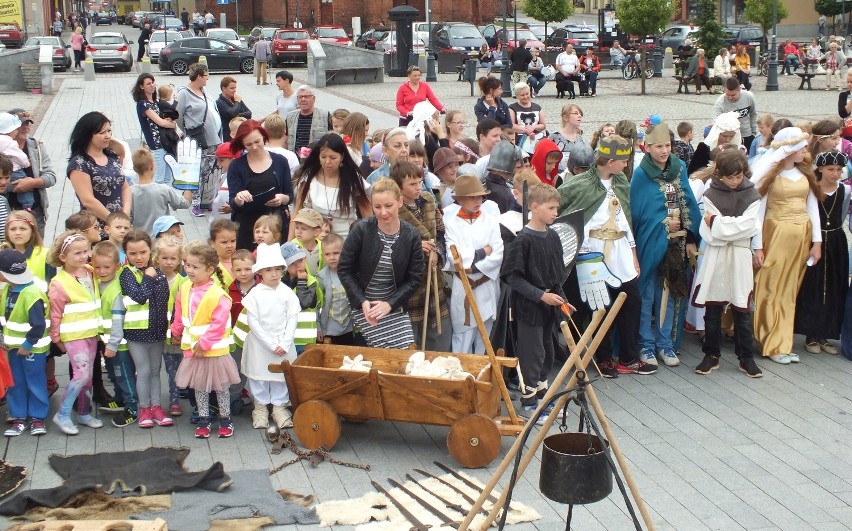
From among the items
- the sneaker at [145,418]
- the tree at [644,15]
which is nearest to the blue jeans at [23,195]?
the sneaker at [145,418]

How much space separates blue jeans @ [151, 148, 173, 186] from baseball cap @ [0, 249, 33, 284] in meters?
6.53

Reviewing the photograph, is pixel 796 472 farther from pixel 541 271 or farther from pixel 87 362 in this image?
pixel 87 362

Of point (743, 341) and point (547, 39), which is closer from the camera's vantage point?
point (743, 341)

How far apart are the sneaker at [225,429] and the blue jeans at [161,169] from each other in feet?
22.7

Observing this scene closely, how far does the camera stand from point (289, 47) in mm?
43500

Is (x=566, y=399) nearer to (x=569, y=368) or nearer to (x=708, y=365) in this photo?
(x=569, y=368)

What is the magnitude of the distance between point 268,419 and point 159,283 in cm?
122

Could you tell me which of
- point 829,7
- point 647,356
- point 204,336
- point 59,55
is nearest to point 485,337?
point 204,336

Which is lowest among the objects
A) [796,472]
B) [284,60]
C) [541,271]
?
[796,472]

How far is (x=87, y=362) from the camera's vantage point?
302 inches

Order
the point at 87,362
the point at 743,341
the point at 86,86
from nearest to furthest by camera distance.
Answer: the point at 87,362, the point at 743,341, the point at 86,86

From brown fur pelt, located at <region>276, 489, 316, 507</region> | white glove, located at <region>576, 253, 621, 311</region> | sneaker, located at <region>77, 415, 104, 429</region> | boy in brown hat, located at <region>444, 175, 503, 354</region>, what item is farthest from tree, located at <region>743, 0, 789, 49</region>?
brown fur pelt, located at <region>276, 489, 316, 507</region>

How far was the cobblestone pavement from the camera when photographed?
6.51 metres

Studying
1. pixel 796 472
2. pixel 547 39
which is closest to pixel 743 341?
pixel 796 472
